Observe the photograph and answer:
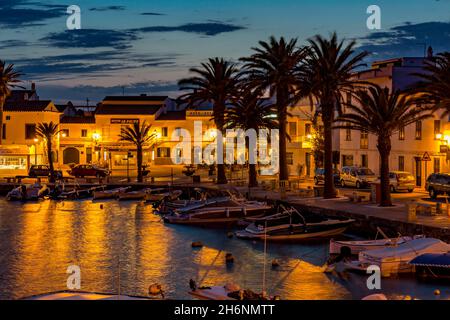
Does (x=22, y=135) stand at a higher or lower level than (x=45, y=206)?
higher

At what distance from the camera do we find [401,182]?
55375 mm

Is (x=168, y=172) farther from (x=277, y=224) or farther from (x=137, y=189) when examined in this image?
(x=277, y=224)

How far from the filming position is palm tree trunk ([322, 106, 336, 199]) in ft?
172

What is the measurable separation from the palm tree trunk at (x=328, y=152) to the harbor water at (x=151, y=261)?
9.29 m

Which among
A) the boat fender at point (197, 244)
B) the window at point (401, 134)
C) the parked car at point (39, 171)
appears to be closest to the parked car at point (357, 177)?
the window at point (401, 134)

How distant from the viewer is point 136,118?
108688 millimetres

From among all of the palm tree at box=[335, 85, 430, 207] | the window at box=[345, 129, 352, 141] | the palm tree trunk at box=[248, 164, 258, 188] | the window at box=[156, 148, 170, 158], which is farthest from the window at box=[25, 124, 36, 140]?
the palm tree at box=[335, 85, 430, 207]

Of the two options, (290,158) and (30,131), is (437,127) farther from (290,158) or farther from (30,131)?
(30,131)

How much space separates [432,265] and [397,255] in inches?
65.7

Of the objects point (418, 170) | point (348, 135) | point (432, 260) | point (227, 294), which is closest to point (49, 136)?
point (348, 135)

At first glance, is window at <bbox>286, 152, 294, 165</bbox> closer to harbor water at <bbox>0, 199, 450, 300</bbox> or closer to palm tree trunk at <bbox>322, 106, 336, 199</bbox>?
palm tree trunk at <bbox>322, 106, 336, 199</bbox>

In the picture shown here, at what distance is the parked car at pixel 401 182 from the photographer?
55.4 m
